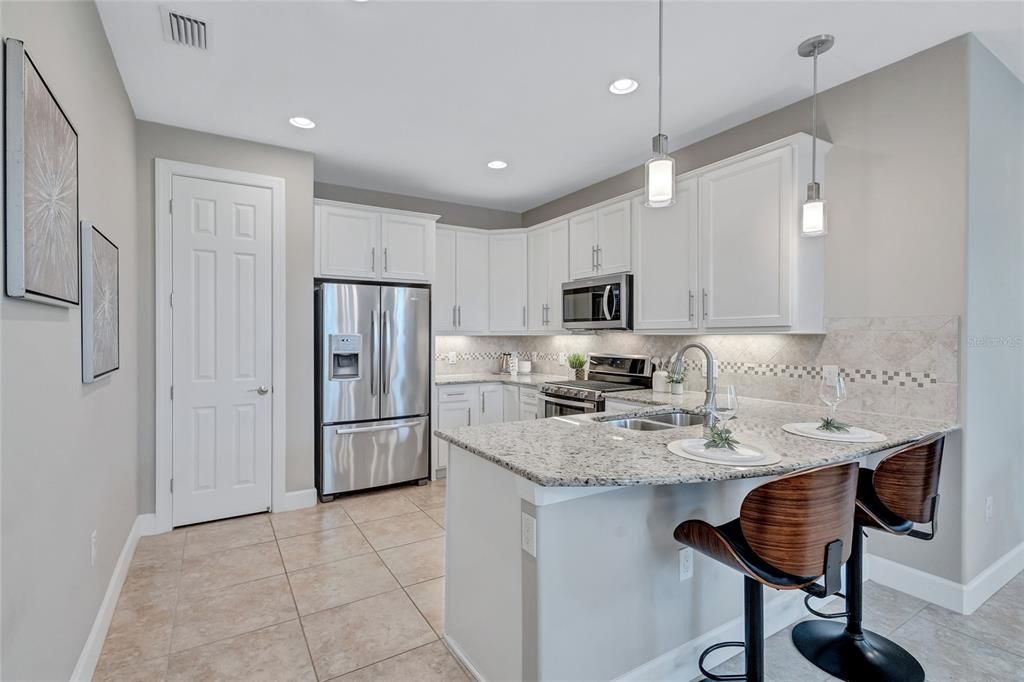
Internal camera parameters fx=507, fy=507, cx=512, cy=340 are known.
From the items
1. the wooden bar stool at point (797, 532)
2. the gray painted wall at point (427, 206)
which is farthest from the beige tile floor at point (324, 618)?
the gray painted wall at point (427, 206)

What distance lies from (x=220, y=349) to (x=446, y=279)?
2062 millimetres

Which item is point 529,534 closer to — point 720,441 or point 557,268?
point 720,441

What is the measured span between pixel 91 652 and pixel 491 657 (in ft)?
5.06

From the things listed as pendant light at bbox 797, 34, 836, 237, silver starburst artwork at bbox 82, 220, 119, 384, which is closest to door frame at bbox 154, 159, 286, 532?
silver starburst artwork at bbox 82, 220, 119, 384

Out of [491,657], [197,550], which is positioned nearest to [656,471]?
[491,657]

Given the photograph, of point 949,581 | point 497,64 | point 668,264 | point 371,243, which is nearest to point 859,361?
point 949,581

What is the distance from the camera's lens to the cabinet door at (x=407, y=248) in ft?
14.0

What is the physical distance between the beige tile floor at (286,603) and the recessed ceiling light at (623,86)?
284 cm

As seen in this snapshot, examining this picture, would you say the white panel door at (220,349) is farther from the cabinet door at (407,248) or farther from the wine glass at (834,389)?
the wine glass at (834,389)

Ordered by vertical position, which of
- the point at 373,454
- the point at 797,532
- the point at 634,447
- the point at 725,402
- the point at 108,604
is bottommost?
the point at 108,604

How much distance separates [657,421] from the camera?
2.86 metres

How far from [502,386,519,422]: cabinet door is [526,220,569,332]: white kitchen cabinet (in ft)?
2.14

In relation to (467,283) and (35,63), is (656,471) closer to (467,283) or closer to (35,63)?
(35,63)

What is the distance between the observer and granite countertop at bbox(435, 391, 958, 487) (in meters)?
1.50
